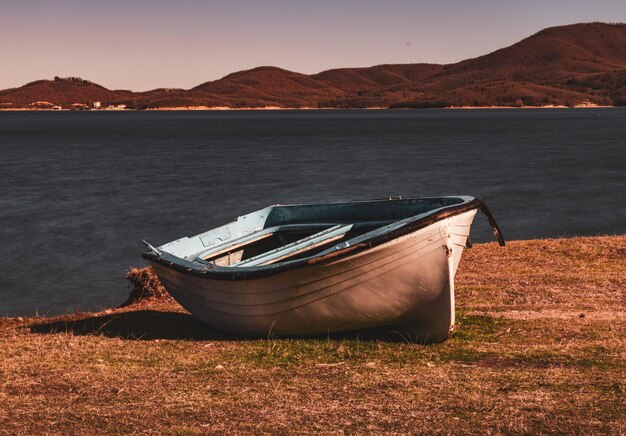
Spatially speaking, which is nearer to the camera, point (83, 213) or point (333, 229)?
point (333, 229)

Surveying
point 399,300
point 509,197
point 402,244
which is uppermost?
point 402,244

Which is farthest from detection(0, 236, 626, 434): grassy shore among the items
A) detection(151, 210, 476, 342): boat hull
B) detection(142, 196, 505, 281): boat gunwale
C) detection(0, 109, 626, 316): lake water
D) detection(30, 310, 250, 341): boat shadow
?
detection(0, 109, 626, 316): lake water

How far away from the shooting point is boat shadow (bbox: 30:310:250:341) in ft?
37.9

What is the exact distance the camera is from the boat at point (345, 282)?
9.32 meters

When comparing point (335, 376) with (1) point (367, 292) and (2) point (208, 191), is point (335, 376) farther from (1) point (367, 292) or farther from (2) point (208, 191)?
(2) point (208, 191)

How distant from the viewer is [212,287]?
35.0 feet

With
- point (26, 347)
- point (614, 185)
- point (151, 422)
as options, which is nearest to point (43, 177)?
point (614, 185)

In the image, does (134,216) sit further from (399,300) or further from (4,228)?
(399,300)

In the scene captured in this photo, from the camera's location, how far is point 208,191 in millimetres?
51094

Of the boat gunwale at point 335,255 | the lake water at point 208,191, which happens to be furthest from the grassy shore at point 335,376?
the lake water at point 208,191

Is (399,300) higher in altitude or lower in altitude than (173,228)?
higher

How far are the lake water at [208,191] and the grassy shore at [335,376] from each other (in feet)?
35.4

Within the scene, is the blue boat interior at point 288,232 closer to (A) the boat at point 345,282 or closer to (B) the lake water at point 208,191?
→ (A) the boat at point 345,282

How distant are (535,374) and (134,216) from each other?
33.2 metres
